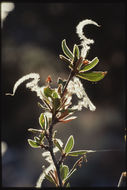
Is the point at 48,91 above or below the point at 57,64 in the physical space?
below

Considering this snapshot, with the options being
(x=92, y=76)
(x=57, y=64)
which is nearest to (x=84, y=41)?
(x=92, y=76)

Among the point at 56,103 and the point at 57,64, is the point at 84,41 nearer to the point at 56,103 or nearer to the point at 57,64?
the point at 56,103

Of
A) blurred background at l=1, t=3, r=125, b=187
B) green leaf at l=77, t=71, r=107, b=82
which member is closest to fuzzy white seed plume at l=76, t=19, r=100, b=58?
green leaf at l=77, t=71, r=107, b=82

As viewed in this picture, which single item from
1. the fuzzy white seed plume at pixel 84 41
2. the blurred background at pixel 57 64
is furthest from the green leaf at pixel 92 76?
the blurred background at pixel 57 64

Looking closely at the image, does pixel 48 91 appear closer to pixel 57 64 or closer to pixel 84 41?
pixel 84 41

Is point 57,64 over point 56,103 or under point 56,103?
over

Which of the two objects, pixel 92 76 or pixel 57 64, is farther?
pixel 57 64

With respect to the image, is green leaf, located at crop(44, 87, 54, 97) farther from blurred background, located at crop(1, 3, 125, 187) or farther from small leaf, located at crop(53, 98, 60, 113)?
blurred background, located at crop(1, 3, 125, 187)

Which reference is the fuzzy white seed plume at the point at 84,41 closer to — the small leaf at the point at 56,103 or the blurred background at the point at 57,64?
the small leaf at the point at 56,103
